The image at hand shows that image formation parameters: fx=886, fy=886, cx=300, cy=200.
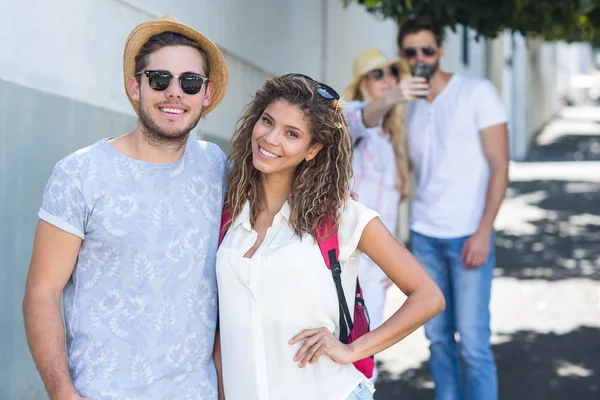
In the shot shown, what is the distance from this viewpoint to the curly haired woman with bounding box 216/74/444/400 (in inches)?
103

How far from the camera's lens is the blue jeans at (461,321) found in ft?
14.8

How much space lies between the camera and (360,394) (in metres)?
2.71

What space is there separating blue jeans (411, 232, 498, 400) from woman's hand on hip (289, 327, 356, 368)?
2.01 metres

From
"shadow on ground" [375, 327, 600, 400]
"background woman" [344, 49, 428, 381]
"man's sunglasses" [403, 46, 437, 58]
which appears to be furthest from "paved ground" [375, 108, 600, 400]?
"man's sunglasses" [403, 46, 437, 58]

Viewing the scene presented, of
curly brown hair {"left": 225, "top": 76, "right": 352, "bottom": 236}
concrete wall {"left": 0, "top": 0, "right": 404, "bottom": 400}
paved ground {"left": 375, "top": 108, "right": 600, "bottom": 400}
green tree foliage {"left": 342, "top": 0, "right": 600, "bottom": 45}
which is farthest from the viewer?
paved ground {"left": 375, "top": 108, "right": 600, "bottom": 400}

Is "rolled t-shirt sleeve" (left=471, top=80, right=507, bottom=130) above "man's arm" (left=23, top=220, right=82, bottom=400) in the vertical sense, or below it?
above

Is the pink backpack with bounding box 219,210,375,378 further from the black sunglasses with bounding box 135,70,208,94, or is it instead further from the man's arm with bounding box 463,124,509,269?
the man's arm with bounding box 463,124,509,269

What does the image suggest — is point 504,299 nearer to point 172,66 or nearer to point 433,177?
point 433,177

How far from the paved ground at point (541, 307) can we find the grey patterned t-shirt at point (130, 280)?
3426 mm

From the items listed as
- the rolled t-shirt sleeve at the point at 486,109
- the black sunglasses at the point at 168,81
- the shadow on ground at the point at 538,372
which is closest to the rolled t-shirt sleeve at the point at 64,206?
the black sunglasses at the point at 168,81

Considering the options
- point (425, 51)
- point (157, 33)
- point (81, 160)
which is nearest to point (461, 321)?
point (425, 51)

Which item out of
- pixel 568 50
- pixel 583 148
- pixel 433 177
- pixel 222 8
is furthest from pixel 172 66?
pixel 568 50

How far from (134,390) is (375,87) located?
9.78 ft

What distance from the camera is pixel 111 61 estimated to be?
402cm
